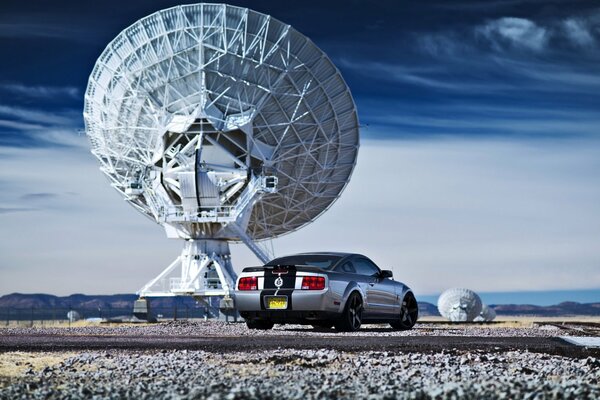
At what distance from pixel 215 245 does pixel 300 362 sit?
37.8 metres

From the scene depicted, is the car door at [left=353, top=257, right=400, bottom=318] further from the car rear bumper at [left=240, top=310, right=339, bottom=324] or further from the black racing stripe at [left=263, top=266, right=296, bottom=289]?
the black racing stripe at [left=263, top=266, right=296, bottom=289]

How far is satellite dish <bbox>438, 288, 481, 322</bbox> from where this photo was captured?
57.3m

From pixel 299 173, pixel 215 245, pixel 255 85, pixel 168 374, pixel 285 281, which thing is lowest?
pixel 168 374

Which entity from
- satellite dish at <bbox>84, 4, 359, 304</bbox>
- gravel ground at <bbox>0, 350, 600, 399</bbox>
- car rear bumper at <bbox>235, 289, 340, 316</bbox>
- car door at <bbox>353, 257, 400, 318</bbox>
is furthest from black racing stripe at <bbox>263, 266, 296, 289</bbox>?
satellite dish at <bbox>84, 4, 359, 304</bbox>

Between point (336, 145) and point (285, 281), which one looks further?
point (336, 145)

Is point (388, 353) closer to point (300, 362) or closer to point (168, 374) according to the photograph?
point (300, 362)

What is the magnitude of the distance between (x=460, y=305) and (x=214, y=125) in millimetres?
22529

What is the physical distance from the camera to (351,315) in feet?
56.7

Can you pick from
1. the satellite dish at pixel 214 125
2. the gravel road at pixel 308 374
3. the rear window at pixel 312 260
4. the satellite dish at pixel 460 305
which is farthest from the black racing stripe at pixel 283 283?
the satellite dish at pixel 460 305

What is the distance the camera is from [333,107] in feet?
143

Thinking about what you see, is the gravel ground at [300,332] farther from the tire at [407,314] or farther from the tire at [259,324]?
the tire at [407,314]

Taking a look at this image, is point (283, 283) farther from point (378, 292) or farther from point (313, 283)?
point (378, 292)

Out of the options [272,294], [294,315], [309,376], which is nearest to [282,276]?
[272,294]

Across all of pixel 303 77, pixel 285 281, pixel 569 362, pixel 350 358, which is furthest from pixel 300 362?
pixel 303 77
